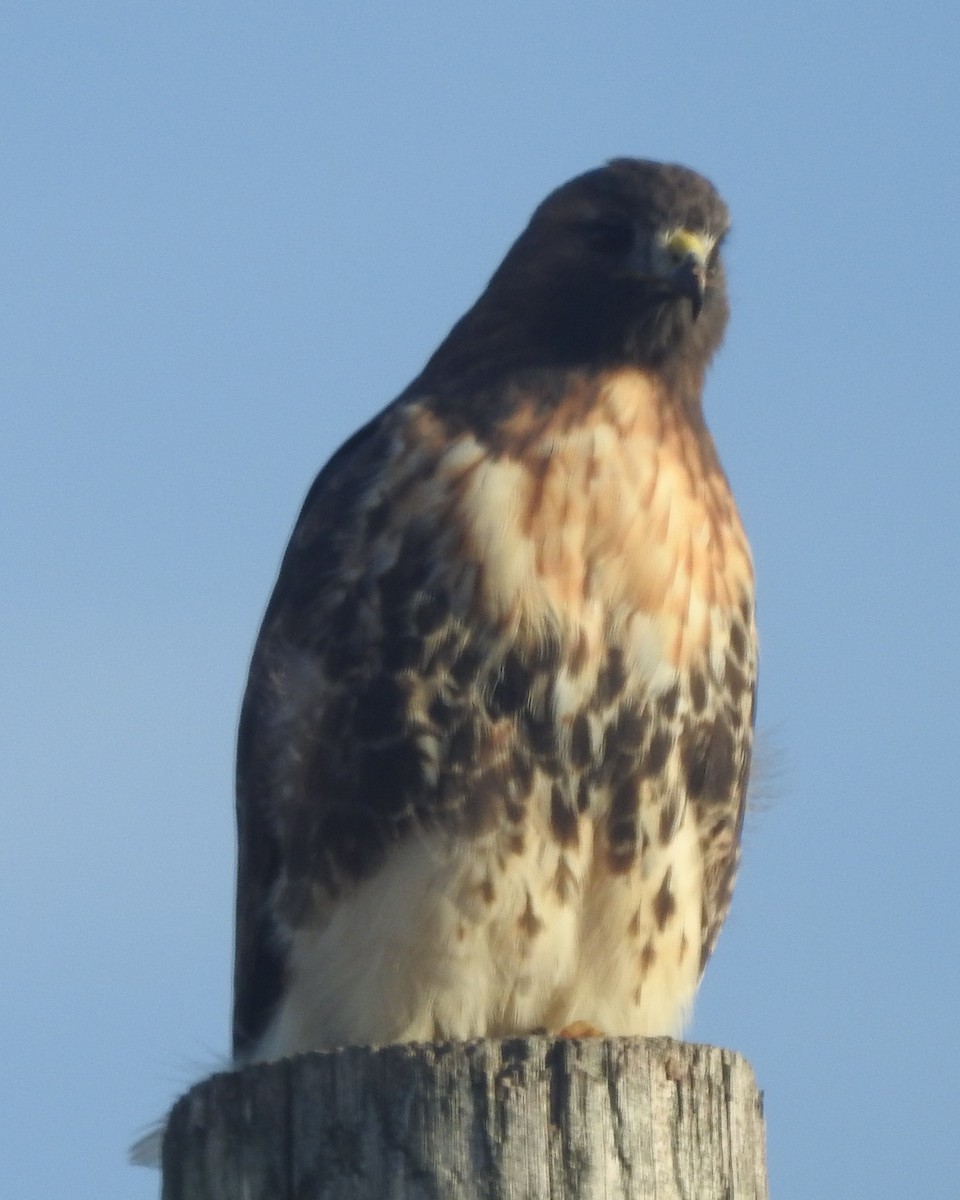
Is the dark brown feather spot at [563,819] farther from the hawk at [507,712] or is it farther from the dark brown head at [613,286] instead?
the dark brown head at [613,286]

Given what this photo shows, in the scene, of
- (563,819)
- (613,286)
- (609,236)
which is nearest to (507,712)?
(563,819)

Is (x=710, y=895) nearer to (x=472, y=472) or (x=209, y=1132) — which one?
(x=472, y=472)

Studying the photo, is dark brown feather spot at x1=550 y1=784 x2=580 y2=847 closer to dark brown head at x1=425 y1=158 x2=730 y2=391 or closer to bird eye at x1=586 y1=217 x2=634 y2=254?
dark brown head at x1=425 y1=158 x2=730 y2=391

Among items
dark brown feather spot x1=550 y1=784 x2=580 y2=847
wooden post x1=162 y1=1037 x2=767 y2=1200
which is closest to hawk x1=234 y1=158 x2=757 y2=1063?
dark brown feather spot x1=550 y1=784 x2=580 y2=847

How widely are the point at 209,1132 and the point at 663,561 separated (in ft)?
6.17

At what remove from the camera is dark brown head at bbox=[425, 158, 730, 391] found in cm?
512

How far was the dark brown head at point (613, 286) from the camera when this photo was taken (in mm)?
5125

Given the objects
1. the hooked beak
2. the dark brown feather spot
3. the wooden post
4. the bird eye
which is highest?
the bird eye

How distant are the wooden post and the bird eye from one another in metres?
2.50

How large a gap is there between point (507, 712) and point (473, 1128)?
4.85 feet

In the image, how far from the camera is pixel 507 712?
4.47m

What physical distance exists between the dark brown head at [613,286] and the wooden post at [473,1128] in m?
2.25

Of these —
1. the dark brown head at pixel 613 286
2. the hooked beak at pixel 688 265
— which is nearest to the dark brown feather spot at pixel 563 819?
the dark brown head at pixel 613 286

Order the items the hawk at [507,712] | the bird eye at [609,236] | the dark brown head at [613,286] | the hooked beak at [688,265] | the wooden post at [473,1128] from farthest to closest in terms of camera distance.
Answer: the bird eye at [609,236], the dark brown head at [613,286], the hooked beak at [688,265], the hawk at [507,712], the wooden post at [473,1128]
